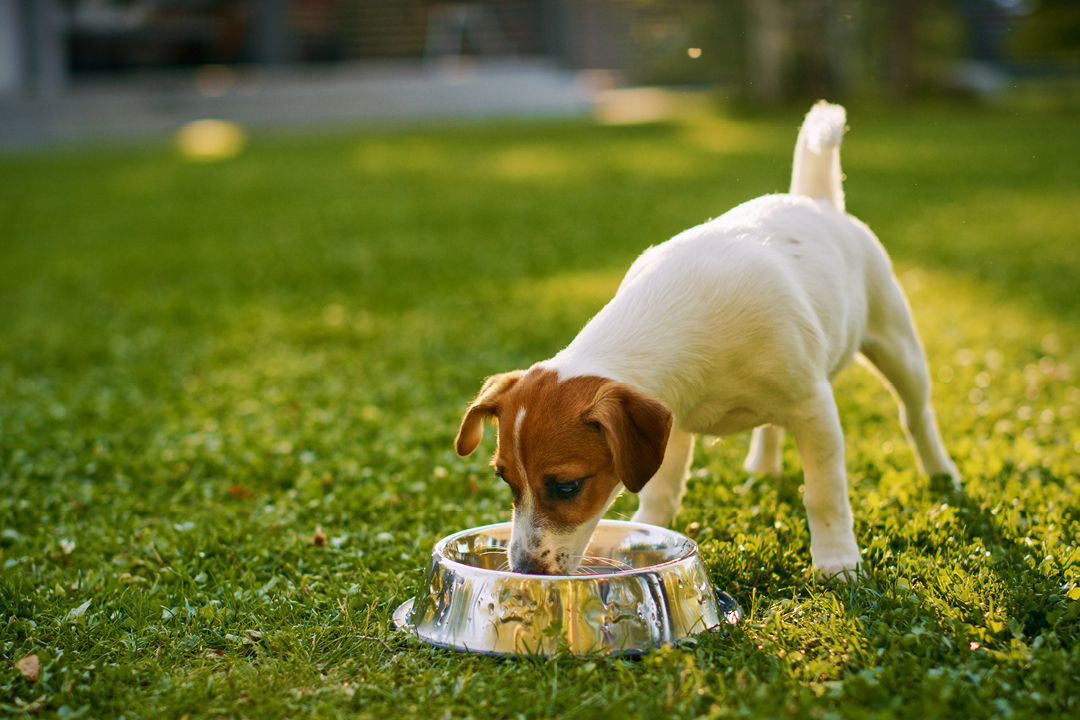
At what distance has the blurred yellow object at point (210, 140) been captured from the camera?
23581mm

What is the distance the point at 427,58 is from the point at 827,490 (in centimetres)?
3453

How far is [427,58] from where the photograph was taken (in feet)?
119

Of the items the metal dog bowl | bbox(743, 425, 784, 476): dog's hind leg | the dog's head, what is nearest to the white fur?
the dog's head

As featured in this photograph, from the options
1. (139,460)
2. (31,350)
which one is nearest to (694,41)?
(31,350)

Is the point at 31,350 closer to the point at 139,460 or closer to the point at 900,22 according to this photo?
the point at 139,460

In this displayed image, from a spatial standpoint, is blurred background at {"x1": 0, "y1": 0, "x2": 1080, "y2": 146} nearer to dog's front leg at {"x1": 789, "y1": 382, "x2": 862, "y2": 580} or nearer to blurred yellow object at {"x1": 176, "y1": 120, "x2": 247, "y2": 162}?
blurred yellow object at {"x1": 176, "y1": 120, "x2": 247, "y2": 162}

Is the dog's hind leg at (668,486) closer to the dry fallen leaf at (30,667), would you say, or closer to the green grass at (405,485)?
the green grass at (405,485)

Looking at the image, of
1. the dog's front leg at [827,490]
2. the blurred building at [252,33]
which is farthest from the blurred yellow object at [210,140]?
the dog's front leg at [827,490]

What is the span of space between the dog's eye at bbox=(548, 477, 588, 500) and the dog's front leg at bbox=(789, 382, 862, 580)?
3.06 ft

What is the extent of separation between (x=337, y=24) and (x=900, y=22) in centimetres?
1807

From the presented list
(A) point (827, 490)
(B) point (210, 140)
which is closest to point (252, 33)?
(B) point (210, 140)

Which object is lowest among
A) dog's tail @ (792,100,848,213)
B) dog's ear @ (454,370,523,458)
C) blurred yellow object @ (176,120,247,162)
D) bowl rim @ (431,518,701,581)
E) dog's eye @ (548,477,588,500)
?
blurred yellow object @ (176,120,247,162)

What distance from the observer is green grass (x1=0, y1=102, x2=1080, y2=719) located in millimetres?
3143

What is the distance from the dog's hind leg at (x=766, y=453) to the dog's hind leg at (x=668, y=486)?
0.78 m
